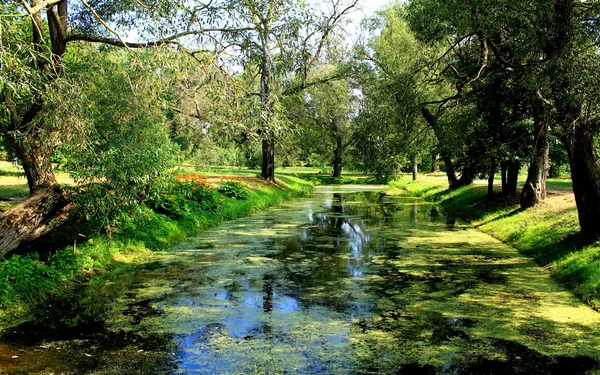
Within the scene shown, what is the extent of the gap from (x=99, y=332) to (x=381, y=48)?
908 inches

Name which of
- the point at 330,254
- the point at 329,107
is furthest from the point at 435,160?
the point at 330,254

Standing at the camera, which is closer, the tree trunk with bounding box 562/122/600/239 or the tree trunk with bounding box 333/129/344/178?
the tree trunk with bounding box 562/122/600/239

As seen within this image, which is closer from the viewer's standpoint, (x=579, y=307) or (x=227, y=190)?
(x=579, y=307)

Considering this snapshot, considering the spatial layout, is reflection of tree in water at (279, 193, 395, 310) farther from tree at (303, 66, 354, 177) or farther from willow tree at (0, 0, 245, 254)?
tree at (303, 66, 354, 177)

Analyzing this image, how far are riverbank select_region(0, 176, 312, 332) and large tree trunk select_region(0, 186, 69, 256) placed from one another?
285mm

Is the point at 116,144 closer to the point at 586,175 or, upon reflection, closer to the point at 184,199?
the point at 184,199

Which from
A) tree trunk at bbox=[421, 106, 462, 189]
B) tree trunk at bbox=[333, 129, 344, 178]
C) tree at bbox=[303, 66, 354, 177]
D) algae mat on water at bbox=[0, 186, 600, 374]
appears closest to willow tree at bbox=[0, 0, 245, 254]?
algae mat on water at bbox=[0, 186, 600, 374]

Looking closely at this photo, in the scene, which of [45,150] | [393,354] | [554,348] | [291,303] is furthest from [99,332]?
[554,348]

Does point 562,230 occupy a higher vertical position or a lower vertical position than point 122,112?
lower

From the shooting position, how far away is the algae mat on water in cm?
466

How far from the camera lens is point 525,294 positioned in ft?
23.1

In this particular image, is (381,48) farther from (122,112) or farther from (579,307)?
(579,307)

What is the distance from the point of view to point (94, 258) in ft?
27.4

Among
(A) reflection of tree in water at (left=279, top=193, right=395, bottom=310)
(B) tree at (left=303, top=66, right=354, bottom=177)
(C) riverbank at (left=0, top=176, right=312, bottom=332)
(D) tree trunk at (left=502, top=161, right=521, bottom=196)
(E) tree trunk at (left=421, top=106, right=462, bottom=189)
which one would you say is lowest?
(A) reflection of tree in water at (left=279, top=193, right=395, bottom=310)
